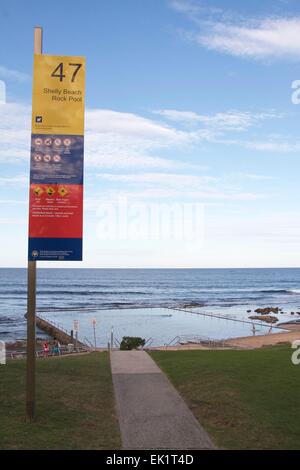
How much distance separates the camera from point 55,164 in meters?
8.06

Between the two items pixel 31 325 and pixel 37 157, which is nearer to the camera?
pixel 31 325

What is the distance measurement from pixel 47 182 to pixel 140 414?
4.15 meters

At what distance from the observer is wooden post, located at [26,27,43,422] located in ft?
25.7

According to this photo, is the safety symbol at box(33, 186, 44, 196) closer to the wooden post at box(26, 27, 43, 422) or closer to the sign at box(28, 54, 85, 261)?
the sign at box(28, 54, 85, 261)

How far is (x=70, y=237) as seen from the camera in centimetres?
802

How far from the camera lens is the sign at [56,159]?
7.98 m

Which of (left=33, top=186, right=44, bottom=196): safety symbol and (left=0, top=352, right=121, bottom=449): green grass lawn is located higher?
(left=33, top=186, right=44, bottom=196): safety symbol

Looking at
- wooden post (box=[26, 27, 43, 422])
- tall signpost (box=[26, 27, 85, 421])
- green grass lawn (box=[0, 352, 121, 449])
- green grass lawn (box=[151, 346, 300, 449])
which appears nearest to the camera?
green grass lawn (box=[0, 352, 121, 449])

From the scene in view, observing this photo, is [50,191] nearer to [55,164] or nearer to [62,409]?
[55,164]

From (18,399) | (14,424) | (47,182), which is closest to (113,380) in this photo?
(18,399)

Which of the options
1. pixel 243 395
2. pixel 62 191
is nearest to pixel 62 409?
pixel 243 395

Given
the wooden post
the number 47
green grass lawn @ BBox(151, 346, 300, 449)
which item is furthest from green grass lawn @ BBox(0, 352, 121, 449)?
the number 47

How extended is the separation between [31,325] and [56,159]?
2.62 m
